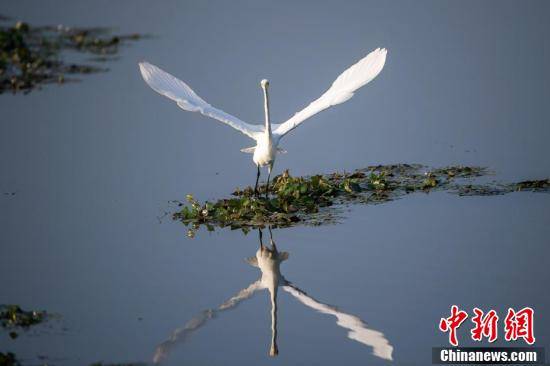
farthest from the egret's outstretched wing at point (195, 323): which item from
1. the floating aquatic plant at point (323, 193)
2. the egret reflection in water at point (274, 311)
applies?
the floating aquatic plant at point (323, 193)

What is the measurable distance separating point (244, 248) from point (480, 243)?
7.14 feet

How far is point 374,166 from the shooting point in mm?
10484

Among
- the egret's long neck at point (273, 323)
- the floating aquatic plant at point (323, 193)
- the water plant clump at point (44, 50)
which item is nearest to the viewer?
the egret's long neck at point (273, 323)

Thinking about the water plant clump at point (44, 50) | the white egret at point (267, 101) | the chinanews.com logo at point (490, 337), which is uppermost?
the water plant clump at point (44, 50)

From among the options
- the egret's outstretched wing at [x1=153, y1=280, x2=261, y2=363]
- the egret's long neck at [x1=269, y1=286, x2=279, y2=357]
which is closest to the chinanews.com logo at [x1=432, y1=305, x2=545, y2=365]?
the egret's long neck at [x1=269, y1=286, x2=279, y2=357]

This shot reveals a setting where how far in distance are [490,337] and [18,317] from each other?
353 centimetres

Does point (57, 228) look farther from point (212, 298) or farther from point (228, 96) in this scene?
point (228, 96)

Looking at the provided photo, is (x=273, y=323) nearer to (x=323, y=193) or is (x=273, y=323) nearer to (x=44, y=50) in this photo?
(x=323, y=193)

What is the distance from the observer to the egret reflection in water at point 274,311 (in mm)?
6398

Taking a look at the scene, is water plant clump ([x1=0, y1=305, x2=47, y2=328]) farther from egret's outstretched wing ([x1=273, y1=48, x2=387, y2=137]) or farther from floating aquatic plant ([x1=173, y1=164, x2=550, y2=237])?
egret's outstretched wing ([x1=273, y1=48, x2=387, y2=137])

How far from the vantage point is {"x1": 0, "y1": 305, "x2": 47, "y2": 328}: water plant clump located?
679cm

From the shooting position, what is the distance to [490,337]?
657 cm

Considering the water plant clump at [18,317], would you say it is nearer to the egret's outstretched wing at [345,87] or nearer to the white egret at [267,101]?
the white egret at [267,101]

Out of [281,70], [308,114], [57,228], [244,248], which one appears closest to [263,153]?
[308,114]
